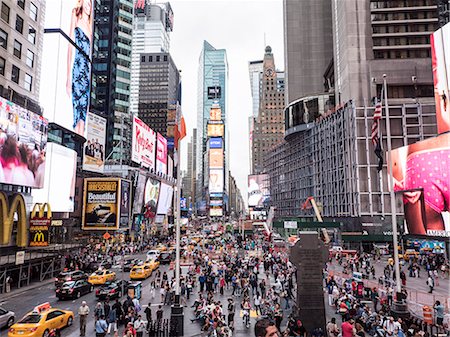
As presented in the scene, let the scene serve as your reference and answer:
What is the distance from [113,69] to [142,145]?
51506 millimetres

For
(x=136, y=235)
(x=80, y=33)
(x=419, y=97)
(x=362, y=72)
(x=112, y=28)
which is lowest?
(x=136, y=235)

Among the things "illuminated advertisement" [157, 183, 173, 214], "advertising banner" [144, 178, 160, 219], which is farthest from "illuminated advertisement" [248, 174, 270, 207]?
"advertising banner" [144, 178, 160, 219]

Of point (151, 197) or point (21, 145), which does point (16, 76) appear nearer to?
point (21, 145)

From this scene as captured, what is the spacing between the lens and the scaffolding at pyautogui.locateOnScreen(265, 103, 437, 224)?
6219cm

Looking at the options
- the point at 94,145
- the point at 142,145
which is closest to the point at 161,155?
the point at 142,145

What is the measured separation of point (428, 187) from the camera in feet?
118

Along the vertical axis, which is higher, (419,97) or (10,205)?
(419,97)

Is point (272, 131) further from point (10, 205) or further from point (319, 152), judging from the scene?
point (10, 205)

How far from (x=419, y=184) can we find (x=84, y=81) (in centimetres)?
5066

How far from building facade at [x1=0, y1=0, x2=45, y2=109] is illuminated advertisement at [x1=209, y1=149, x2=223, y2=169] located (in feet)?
391

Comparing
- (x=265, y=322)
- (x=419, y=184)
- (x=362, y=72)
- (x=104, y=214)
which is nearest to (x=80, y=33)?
(x=104, y=214)

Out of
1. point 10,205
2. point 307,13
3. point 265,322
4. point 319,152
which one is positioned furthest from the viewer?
point 307,13

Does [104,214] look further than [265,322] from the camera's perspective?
Yes

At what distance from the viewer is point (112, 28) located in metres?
110
